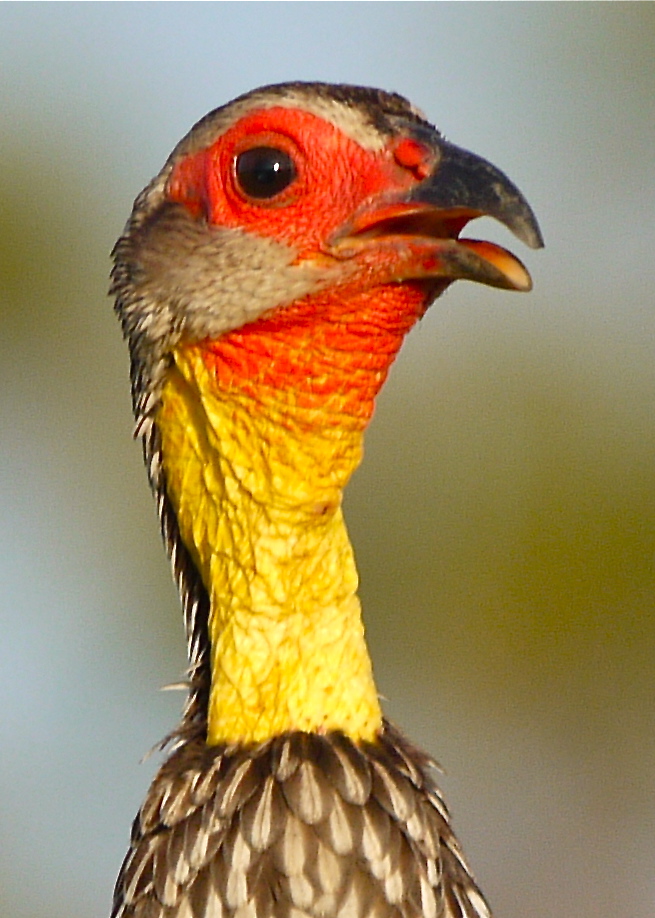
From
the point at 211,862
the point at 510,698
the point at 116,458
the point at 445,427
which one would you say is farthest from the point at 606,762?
the point at 211,862

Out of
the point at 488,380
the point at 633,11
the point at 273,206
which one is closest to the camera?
the point at 273,206

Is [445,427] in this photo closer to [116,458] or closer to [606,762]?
[116,458]

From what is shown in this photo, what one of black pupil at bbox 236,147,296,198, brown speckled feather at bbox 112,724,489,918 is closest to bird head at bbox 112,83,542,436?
black pupil at bbox 236,147,296,198

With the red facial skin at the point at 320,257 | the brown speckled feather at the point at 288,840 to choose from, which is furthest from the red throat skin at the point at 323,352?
the brown speckled feather at the point at 288,840

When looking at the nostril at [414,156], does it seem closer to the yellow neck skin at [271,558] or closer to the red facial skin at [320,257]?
the red facial skin at [320,257]

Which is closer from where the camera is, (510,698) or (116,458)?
(116,458)
